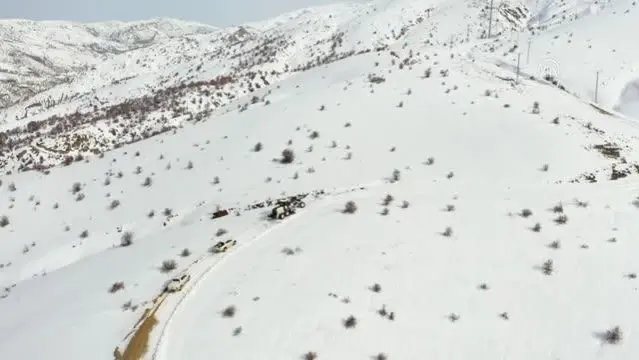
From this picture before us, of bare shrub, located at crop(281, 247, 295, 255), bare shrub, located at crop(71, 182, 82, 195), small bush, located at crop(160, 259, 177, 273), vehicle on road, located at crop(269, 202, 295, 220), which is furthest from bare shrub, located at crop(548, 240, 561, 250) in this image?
bare shrub, located at crop(71, 182, 82, 195)

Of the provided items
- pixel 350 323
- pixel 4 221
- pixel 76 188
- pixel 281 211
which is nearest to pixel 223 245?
Answer: pixel 281 211

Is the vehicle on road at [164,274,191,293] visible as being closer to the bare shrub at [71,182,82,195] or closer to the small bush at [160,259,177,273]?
the small bush at [160,259,177,273]

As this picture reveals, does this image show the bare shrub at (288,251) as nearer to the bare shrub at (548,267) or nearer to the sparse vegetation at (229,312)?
the sparse vegetation at (229,312)

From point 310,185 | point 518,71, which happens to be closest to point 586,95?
point 518,71

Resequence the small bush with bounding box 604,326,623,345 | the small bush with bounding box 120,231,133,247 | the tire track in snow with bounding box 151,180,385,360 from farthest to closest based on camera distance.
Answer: the small bush with bounding box 120,231,133,247
the tire track in snow with bounding box 151,180,385,360
the small bush with bounding box 604,326,623,345

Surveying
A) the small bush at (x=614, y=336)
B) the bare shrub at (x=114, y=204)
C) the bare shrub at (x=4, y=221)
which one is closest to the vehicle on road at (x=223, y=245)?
the bare shrub at (x=114, y=204)
